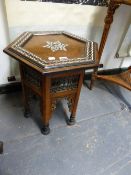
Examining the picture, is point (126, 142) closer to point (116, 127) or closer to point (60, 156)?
point (116, 127)

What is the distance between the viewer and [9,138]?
1200mm

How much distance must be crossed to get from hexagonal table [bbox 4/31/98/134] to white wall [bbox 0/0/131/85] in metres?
0.17

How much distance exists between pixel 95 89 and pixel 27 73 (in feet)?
2.88

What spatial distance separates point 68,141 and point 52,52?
0.63m

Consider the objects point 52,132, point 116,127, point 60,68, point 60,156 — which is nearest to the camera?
point 60,68

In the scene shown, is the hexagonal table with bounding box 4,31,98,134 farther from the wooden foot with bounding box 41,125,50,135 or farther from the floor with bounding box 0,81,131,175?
the floor with bounding box 0,81,131,175

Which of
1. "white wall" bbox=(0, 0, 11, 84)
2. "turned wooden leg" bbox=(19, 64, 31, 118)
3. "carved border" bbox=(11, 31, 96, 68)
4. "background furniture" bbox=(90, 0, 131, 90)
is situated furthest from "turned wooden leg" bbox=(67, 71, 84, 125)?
"white wall" bbox=(0, 0, 11, 84)

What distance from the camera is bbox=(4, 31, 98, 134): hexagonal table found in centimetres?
88

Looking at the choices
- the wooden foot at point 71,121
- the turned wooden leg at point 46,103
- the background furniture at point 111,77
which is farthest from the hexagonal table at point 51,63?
the background furniture at point 111,77

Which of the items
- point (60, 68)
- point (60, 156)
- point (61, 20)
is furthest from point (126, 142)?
point (61, 20)

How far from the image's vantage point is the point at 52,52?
98 centimetres

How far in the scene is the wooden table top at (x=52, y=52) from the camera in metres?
0.88

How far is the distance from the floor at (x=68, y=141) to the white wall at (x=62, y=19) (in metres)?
0.46

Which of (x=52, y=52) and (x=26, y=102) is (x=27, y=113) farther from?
(x=52, y=52)
